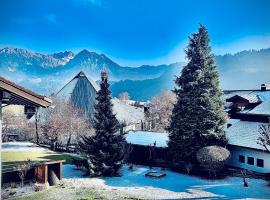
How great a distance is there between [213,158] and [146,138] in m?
9.75

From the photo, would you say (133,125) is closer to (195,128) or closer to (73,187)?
(195,128)

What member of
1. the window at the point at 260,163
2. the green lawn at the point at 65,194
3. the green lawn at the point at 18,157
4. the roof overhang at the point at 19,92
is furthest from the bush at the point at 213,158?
the roof overhang at the point at 19,92

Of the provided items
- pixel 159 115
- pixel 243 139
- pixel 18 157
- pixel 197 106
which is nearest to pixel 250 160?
pixel 243 139

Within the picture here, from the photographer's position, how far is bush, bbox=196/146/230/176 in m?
25.1

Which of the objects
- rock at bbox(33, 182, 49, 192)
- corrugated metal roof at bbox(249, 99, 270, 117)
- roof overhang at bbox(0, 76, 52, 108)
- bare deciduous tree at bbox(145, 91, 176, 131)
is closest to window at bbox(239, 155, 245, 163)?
corrugated metal roof at bbox(249, 99, 270, 117)

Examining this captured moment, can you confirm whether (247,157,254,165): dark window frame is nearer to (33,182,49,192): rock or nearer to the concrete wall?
the concrete wall

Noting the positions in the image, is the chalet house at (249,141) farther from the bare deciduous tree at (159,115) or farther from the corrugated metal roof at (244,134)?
the bare deciduous tree at (159,115)

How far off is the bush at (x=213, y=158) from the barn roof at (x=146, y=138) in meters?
5.92

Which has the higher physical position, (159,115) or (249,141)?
(159,115)

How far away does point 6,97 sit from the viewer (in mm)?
8016

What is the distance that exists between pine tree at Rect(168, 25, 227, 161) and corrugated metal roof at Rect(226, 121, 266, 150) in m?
1.22

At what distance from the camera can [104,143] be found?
26.4 metres

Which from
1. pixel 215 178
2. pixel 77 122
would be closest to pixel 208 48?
pixel 215 178

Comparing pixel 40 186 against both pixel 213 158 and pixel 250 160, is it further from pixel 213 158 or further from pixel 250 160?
pixel 250 160
